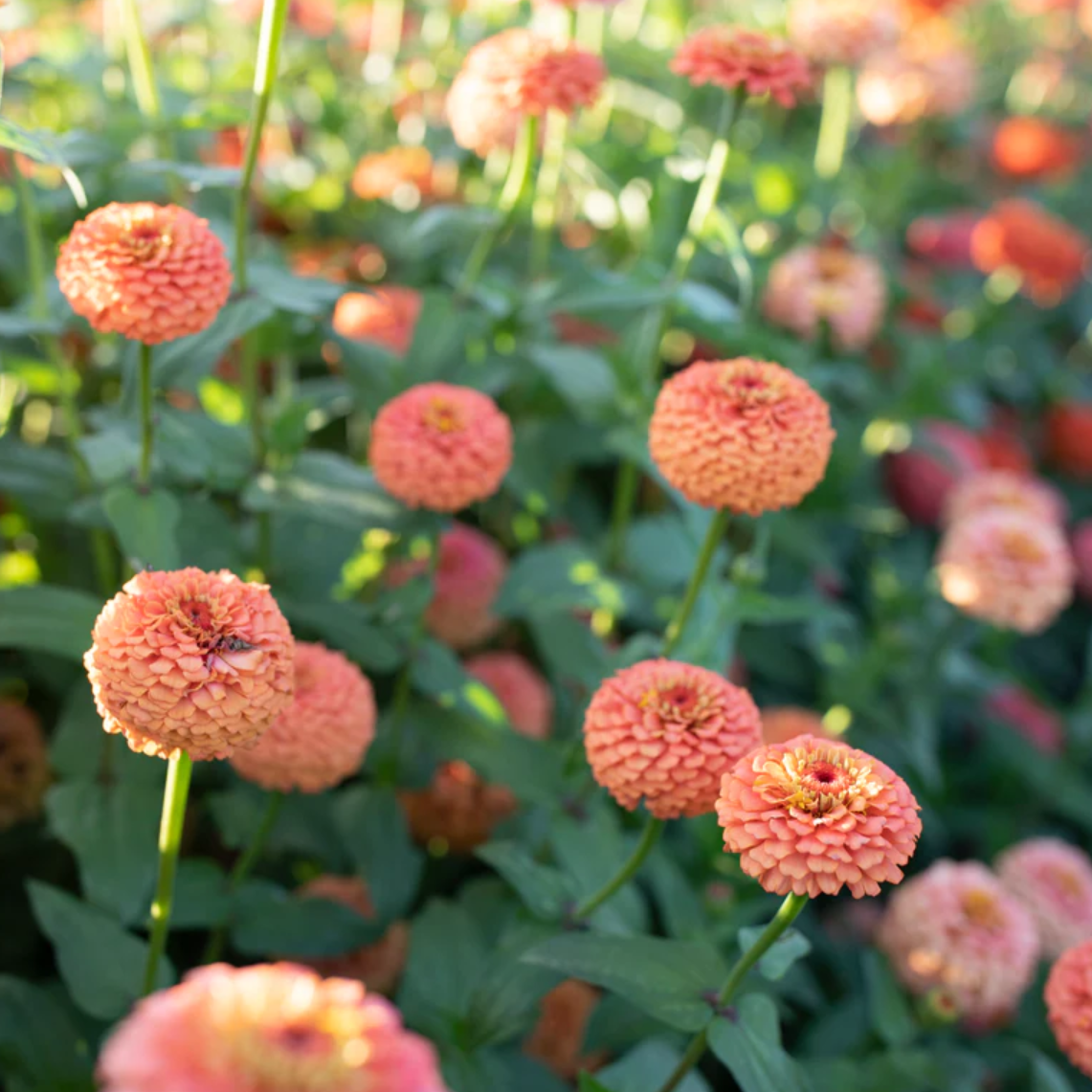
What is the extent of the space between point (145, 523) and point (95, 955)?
1.17 feet

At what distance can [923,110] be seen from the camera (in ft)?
Result: 8.00

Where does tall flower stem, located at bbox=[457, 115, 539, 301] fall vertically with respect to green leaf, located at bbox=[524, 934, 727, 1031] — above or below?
above

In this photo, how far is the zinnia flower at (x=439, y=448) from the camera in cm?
106

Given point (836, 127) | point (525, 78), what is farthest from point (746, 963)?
point (836, 127)

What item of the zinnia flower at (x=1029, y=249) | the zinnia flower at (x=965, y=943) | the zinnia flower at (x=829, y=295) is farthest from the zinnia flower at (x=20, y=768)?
the zinnia flower at (x=1029, y=249)

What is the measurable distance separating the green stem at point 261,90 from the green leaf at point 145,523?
9.0 inches

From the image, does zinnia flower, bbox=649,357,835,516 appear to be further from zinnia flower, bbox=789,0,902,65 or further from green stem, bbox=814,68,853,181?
green stem, bbox=814,68,853,181

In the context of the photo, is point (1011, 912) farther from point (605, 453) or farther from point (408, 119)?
point (408, 119)

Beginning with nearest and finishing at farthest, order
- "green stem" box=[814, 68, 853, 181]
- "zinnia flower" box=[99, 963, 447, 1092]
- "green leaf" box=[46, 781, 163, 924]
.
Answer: "zinnia flower" box=[99, 963, 447, 1092], "green leaf" box=[46, 781, 163, 924], "green stem" box=[814, 68, 853, 181]

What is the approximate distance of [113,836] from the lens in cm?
107

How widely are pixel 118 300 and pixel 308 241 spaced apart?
3.51 feet

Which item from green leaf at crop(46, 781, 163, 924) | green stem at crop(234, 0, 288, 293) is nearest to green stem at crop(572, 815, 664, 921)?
green leaf at crop(46, 781, 163, 924)

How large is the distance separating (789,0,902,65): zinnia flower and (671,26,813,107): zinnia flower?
834 mm

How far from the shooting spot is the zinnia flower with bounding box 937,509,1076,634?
1584 millimetres
